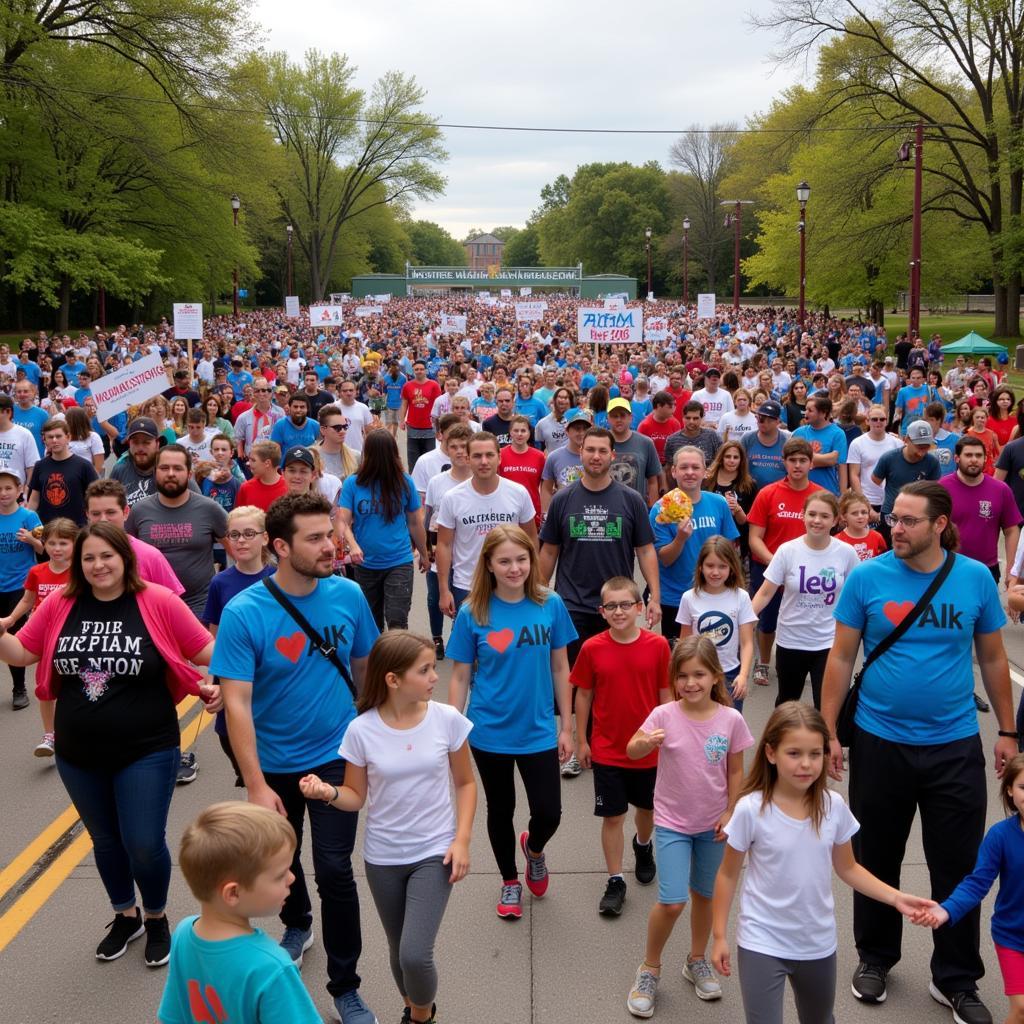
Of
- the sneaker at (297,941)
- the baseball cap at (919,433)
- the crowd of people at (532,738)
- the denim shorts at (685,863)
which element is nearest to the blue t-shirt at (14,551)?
the crowd of people at (532,738)

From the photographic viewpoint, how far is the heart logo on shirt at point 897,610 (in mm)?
4133

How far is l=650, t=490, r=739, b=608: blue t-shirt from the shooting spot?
6926 millimetres

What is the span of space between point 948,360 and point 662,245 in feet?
227

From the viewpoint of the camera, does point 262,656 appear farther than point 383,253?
No

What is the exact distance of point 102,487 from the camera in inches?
222

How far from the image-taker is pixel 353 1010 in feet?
12.8

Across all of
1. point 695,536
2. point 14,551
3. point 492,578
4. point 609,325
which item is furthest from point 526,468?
point 609,325

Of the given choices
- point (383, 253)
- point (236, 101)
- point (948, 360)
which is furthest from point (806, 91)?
point (383, 253)

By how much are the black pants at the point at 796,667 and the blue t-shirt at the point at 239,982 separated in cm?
428

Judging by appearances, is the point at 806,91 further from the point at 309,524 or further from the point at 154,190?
the point at 309,524

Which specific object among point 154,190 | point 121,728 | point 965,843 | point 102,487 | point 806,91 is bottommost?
point 965,843

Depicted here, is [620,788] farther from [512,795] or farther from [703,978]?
[703,978]

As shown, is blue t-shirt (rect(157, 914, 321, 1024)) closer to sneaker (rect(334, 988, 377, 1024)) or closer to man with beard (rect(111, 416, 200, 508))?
sneaker (rect(334, 988, 377, 1024))

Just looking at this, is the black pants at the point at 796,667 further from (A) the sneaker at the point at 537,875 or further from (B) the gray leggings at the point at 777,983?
(B) the gray leggings at the point at 777,983
